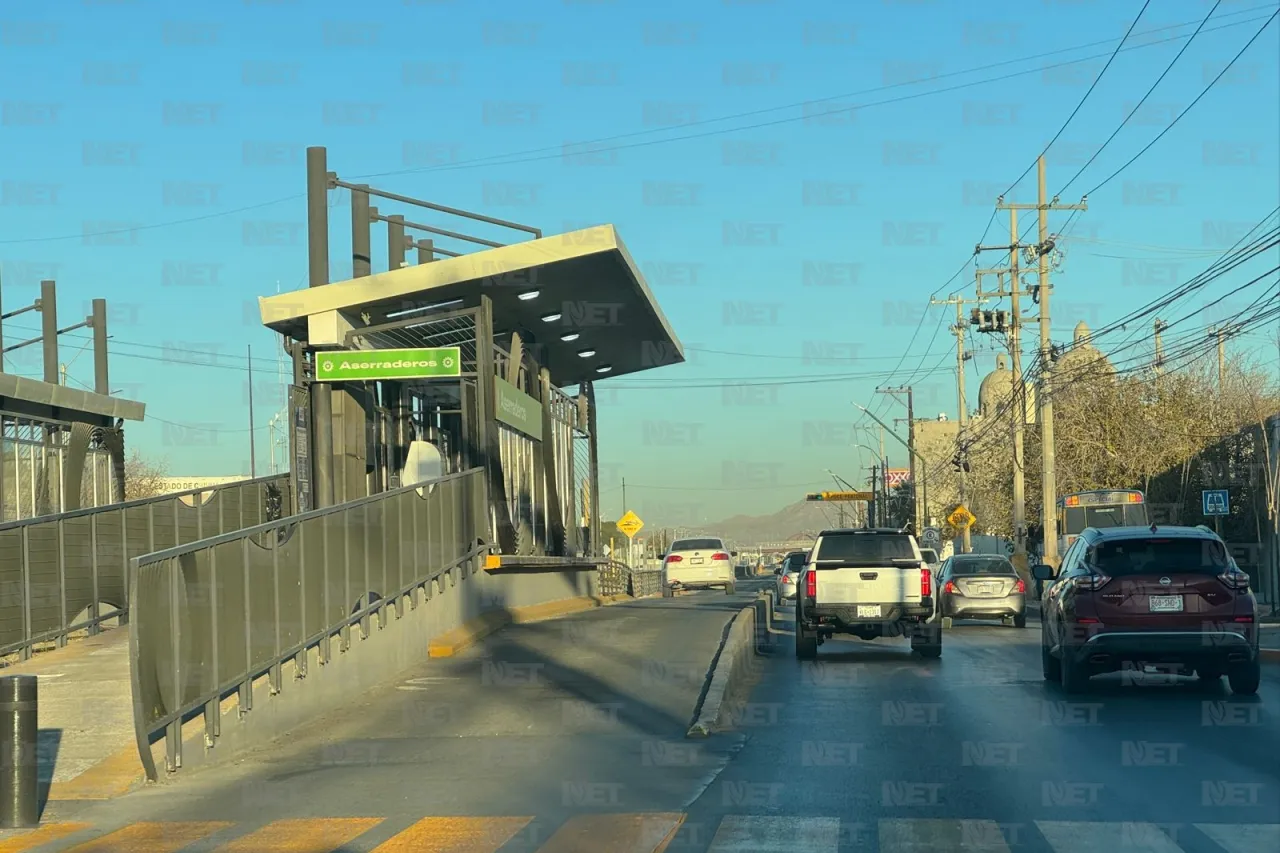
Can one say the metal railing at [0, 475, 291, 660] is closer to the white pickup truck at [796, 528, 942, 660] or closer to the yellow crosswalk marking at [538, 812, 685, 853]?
the yellow crosswalk marking at [538, 812, 685, 853]

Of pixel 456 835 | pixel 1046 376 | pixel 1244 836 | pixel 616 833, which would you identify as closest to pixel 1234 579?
pixel 1244 836

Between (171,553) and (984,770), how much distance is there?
6.52 meters

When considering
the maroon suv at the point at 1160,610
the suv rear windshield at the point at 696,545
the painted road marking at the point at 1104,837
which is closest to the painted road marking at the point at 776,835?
the painted road marking at the point at 1104,837

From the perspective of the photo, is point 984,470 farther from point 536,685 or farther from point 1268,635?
point 536,685

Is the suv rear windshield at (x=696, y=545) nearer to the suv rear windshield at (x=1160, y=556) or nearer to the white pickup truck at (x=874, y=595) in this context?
the white pickup truck at (x=874, y=595)

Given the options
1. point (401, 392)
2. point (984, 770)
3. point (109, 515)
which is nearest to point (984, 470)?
point (401, 392)

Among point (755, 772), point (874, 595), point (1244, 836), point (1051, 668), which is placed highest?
point (874, 595)

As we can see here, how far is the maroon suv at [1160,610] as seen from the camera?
14930mm

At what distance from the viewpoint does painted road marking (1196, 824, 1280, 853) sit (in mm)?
7957

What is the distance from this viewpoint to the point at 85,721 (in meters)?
13.5

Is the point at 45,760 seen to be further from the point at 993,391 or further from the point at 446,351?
the point at 993,391

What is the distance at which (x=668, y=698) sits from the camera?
15.4m

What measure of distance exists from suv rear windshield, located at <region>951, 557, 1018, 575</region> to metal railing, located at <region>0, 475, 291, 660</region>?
46.1 ft

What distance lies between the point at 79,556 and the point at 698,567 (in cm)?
2784
